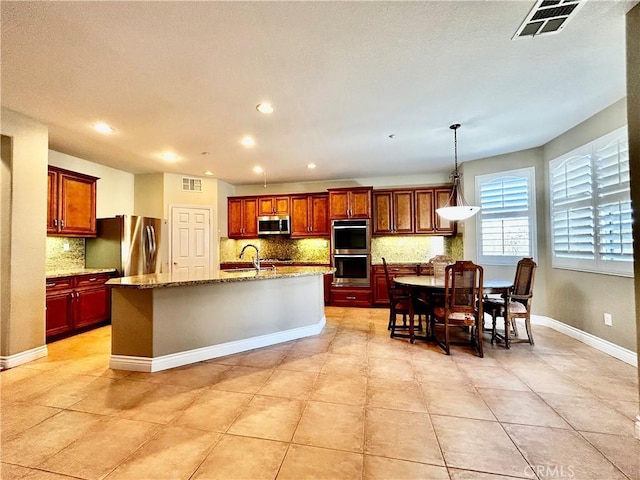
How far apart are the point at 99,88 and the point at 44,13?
0.87 m

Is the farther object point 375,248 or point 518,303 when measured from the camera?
point 375,248

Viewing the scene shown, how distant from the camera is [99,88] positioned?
100 inches

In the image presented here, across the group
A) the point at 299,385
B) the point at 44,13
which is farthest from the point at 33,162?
the point at 299,385

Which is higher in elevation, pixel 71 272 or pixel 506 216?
pixel 506 216

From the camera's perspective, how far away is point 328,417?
2.00 m

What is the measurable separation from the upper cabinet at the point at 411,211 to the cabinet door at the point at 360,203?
0.25m

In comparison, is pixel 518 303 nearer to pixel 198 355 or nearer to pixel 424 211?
pixel 424 211

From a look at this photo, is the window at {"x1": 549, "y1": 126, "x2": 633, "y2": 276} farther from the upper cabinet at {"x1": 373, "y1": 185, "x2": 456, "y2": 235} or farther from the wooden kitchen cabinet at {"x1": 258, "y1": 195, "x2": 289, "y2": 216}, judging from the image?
the wooden kitchen cabinet at {"x1": 258, "y1": 195, "x2": 289, "y2": 216}

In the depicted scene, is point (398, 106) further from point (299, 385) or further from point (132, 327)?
point (132, 327)

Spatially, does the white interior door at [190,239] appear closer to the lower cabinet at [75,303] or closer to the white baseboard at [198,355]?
the lower cabinet at [75,303]

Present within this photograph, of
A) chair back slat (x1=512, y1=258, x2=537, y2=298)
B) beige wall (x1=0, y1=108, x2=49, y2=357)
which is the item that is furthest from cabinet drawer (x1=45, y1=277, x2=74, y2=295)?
chair back slat (x1=512, y1=258, x2=537, y2=298)

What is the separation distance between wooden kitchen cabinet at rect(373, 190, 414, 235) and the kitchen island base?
2621mm

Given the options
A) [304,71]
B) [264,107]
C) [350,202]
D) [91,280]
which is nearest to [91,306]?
[91,280]

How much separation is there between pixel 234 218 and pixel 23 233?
12.3 feet
